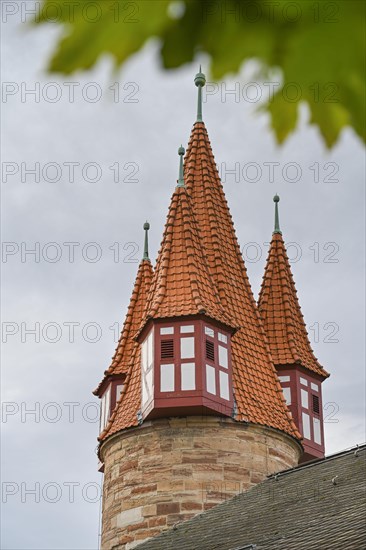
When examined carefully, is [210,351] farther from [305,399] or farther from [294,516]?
[294,516]

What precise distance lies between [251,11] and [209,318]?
1960cm

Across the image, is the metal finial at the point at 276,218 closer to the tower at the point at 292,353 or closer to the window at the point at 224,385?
the tower at the point at 292,353

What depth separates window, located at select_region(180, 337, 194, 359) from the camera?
20641 millimetres

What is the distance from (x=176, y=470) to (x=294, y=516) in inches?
210

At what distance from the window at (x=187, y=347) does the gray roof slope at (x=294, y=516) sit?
10.1 feet

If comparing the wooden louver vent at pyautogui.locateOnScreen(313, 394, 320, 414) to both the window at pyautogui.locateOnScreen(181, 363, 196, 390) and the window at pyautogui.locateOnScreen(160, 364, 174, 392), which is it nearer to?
the window at pyautogui.locateOnScreen(181, 363, 196, 390)

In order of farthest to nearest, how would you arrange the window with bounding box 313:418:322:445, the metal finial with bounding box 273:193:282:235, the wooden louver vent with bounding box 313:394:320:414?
the metal finial with bounding box 273:193:282:235 < the wooden louver vent with bounding box 313:394:320:414 < the window with bounding box 313:418:322:445

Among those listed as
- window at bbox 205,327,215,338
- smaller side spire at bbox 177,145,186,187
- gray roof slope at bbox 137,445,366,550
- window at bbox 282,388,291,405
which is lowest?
gray roof slope at bbox 137,445,366,550

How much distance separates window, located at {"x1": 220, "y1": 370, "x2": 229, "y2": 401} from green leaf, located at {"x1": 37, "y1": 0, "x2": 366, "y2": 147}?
760 inches

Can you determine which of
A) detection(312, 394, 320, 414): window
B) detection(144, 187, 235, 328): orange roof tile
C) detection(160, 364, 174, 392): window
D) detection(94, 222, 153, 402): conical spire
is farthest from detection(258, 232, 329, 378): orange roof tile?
detection(160, 364, 174, 392): window

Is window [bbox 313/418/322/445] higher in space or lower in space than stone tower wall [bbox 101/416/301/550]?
higher

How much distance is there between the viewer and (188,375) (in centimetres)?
2038

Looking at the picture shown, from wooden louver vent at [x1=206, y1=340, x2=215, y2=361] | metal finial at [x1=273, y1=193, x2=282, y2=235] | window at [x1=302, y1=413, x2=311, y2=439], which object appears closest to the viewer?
wooden louver vent at [x1=206, y1=340, x2=215, y2=361]

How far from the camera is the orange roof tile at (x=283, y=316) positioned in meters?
23.8
